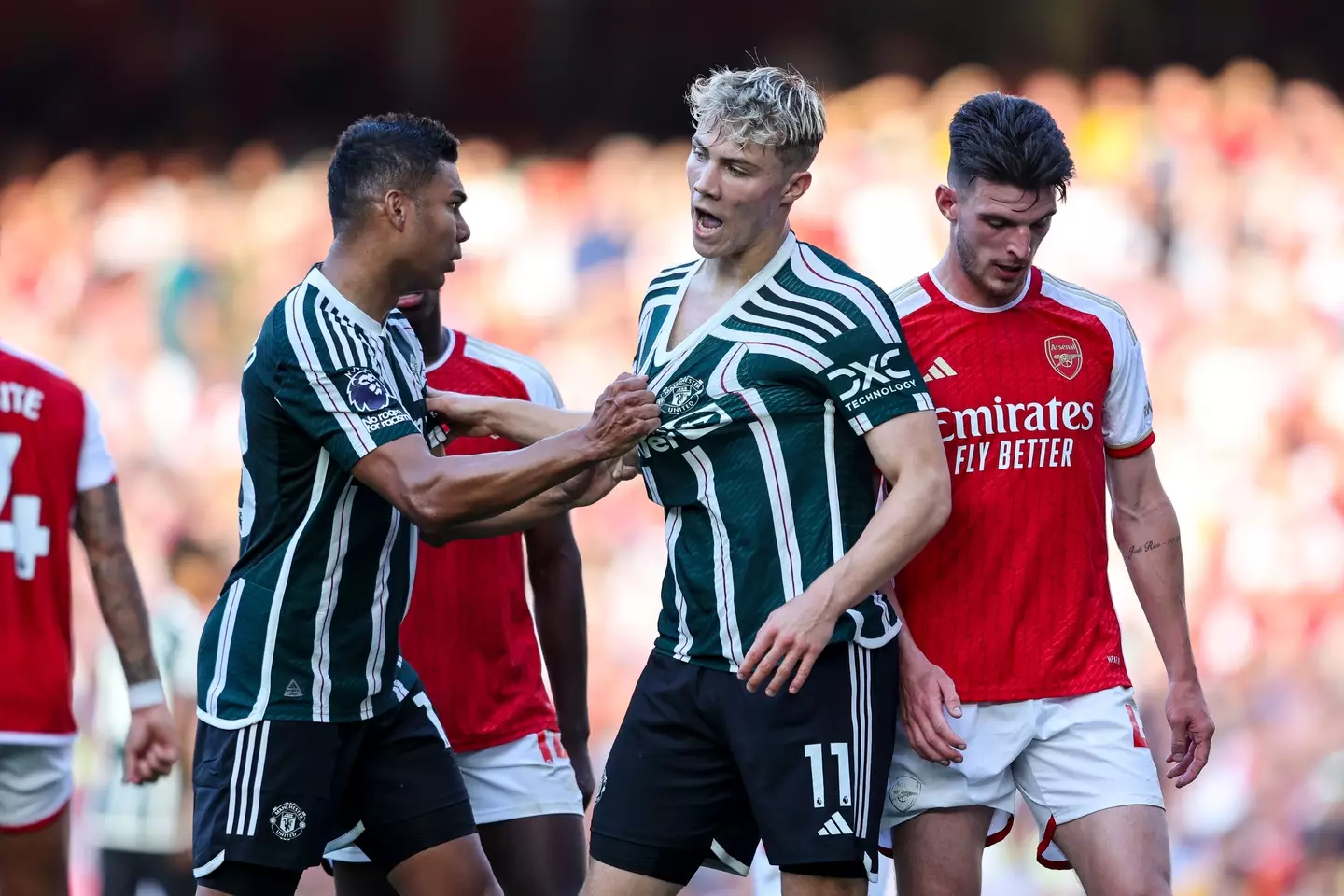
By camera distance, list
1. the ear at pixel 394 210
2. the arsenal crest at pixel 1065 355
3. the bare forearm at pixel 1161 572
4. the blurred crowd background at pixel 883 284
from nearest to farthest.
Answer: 1. the ear at pixel 394 210
2. the arsenal crest at pixel 1065 355
3. the bare forearm at pixel 1161 572
4. the blurred crowd background at pixel 883 284

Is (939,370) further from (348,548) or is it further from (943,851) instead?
(348,548)

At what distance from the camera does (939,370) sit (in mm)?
3830

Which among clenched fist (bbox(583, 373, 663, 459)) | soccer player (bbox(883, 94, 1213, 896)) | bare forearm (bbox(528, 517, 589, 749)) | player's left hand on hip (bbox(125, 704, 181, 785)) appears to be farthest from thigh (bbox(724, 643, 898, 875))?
player's left hand on hip (bbox(125, 704, 181, 785))

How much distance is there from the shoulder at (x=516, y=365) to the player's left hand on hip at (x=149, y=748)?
1.23m

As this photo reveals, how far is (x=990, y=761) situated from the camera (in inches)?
150

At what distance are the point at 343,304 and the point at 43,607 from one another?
62.5 inches

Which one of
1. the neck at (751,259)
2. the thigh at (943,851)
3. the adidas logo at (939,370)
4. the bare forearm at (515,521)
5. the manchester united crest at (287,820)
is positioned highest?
the neck at (751,259)

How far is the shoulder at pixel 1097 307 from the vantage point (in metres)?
3.93

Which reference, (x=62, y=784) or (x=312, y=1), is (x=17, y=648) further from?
(x=312, y=1)

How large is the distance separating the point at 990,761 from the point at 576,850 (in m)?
1.28

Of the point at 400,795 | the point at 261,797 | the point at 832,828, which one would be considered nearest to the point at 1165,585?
the point at 832,828

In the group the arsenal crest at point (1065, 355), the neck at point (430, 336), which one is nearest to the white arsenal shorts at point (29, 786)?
the neck at point (430, 336)

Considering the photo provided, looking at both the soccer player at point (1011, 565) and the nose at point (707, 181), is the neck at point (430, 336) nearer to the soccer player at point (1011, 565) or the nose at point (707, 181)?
the nose at point (707, 181)

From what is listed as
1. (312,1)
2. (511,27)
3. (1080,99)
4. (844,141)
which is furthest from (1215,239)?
(312,1)
